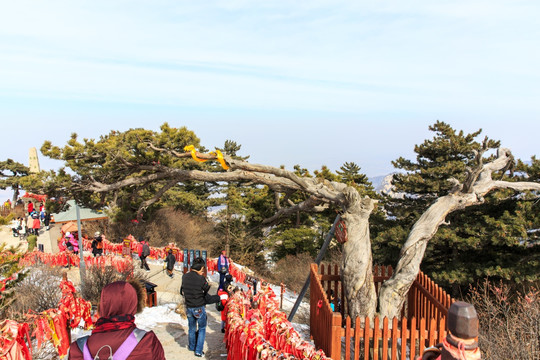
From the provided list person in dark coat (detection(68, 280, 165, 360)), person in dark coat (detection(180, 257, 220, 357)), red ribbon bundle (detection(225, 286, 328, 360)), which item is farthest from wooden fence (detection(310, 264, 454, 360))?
person in dark coat (detection(68, 280, 165, 360))

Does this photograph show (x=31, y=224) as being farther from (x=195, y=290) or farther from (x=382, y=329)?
(x=382, y=329)

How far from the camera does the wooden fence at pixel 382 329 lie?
20.0 feet

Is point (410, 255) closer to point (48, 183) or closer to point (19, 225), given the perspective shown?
point (48, 183)

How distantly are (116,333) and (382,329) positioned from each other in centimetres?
534

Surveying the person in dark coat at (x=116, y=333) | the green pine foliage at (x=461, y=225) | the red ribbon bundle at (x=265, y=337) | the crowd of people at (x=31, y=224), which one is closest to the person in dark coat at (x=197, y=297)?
the red ribbon bundle at (x=265, y=337)

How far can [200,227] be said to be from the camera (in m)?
32.9

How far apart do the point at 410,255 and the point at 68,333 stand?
21.4 ft

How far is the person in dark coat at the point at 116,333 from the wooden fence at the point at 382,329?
3335 mm

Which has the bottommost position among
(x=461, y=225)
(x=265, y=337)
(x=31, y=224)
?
(x=31, y=224)

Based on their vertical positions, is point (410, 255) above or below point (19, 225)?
above

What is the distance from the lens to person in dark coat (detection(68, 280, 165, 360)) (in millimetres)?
2902

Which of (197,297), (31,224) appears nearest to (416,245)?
(197,297)

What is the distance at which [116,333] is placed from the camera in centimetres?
297

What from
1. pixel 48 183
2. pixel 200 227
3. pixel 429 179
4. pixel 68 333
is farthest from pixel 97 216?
pixel 68 333
